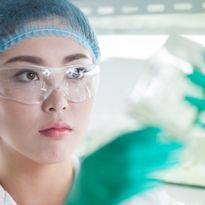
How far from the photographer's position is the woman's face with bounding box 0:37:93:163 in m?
0.76

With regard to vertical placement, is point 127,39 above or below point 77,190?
above

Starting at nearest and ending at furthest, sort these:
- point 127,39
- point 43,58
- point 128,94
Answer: point 43,58 < point 128,94 < point 127,39

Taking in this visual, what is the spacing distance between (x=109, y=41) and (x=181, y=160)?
484 millimetres

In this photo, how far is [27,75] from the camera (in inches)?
30.4

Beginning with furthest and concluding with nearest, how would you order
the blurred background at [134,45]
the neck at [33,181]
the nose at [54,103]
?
the blurred background at [134,45] → the neck at [33,181] → the nose at [54,103]

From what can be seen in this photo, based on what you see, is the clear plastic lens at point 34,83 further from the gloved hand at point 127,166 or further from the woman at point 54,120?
the gloved hand at point 127,166

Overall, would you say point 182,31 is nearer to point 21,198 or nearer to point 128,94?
point 128,94

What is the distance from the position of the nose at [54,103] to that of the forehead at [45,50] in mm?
68

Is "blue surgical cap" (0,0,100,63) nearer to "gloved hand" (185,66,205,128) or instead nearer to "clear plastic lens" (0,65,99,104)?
"clear plastic lens" (0,65,99,104)

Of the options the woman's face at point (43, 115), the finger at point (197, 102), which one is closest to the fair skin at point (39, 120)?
the woman's face at point (43, 115)

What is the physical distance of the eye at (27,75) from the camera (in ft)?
2.52

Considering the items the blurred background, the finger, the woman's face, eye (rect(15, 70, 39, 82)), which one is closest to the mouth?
the woman's face

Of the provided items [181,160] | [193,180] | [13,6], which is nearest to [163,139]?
[181,160]

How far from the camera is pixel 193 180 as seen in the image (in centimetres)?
105
